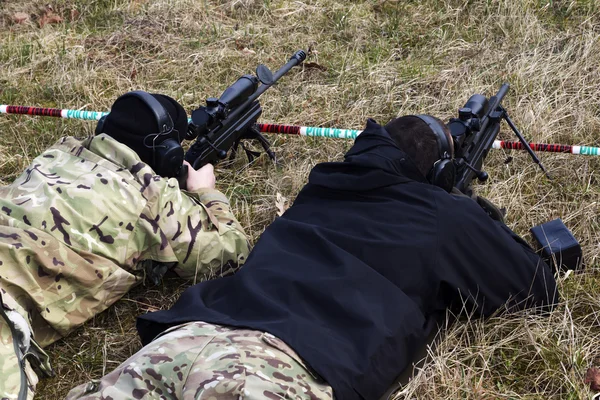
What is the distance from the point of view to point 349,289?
2779mm

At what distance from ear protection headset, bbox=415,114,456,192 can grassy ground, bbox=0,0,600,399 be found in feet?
2.28

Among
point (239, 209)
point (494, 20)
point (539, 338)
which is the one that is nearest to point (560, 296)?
point (539, 338)

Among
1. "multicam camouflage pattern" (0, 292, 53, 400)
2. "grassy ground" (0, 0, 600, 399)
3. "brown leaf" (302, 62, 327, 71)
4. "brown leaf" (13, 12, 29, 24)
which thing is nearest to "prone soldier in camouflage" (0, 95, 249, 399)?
"multicam camouflage pattern" (0, 292, 53, 400)

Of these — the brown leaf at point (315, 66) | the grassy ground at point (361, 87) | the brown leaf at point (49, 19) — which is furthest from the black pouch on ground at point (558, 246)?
the brown leaf at point (49, 19)

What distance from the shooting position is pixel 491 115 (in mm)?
4262

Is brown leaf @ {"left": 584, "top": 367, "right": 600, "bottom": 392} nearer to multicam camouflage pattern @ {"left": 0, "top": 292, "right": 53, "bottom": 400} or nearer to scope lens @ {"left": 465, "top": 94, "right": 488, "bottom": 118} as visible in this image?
scope lens @ {"left": 465, "top": 94, "right": 488, "bottom": 118}

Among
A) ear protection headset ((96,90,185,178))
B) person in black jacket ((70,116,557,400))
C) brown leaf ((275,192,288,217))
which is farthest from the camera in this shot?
brown leaf ((275,192,288,217))

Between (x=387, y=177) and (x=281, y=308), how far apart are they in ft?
2.45

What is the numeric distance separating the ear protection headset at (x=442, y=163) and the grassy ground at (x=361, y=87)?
2.28ft

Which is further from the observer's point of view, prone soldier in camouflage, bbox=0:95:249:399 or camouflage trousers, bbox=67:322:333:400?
prone soldier in camouflage, bbox=0:95:249:399

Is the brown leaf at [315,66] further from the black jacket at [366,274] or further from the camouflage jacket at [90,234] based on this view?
the black jacket at [366,274]

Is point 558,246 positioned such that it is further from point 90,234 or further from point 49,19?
point 49,19

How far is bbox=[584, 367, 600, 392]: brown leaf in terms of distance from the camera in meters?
3.10

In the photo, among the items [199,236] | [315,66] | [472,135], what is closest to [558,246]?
[472,135]
